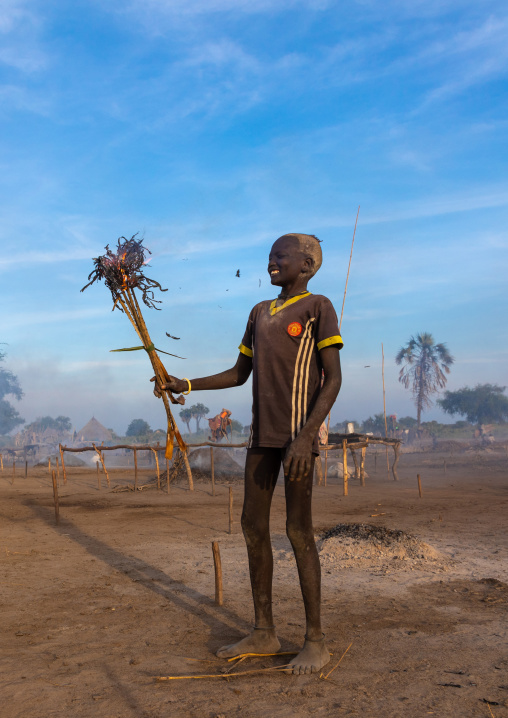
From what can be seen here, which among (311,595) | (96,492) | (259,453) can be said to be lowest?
(96,492)

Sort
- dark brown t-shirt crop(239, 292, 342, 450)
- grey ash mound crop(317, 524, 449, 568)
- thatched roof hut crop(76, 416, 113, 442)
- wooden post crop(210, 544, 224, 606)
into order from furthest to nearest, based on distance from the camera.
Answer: thatched roof hut crop(76, 416, 113, 442) < grey ash mound crop(317, 524, 449, 568) < wooden post crop(210, 544, 224, 606) < dark brown t-shirt crop(239, 292, 342, 450)

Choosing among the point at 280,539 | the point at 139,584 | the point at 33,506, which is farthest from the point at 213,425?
the point at 139,584

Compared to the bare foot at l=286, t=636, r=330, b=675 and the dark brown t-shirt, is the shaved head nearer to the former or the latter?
the dark brown t-shirt

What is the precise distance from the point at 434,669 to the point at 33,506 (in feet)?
43.0

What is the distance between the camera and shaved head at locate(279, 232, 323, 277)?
11.8ft

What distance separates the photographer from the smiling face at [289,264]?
3.59 m

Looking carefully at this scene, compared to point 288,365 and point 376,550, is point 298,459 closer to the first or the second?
point 288,365

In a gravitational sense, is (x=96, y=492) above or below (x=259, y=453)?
below

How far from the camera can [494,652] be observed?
131 inches

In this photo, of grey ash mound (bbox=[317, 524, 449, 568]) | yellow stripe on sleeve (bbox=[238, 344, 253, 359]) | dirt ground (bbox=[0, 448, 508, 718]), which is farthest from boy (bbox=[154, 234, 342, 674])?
grey ash mound (bbox=[317, 524, 449, 568])

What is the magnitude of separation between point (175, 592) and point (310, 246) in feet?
11.6

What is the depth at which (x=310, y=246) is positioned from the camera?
11.9 feet

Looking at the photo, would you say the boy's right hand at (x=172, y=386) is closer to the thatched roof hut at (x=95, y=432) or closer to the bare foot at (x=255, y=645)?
the bare foot at (x=255, y=645)

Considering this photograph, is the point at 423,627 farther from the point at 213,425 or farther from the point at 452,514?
the point at 213,425
